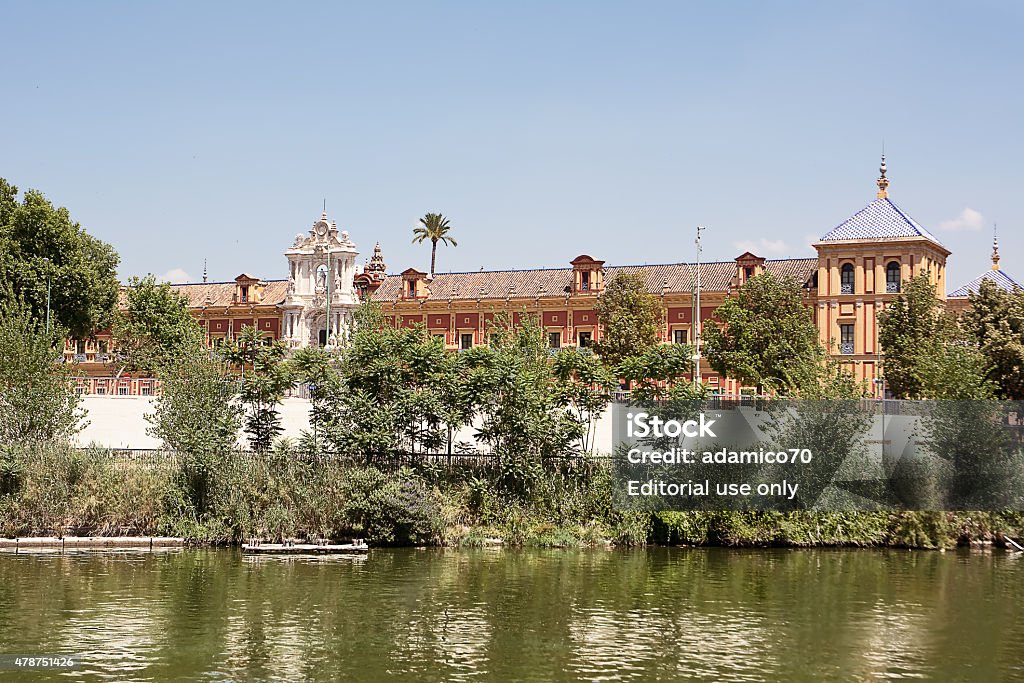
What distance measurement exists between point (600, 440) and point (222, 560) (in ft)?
51.0

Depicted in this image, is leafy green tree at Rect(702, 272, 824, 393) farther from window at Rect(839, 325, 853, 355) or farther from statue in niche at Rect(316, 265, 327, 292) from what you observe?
statue in niche at Rect(316, 265, 327, 292)

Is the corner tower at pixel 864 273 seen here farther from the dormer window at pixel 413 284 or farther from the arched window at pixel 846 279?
the dormer window at pixel 413 284

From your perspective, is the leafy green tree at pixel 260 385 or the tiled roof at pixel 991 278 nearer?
the leafy green tree at pixel 260 385

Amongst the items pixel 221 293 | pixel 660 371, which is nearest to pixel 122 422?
pixel 660 371

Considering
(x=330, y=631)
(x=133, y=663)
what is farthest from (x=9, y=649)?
(x=330, y=631)

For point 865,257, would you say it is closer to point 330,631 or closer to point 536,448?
point 536,448

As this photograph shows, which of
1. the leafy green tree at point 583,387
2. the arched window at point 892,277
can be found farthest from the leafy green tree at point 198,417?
the arched window at point 892,277

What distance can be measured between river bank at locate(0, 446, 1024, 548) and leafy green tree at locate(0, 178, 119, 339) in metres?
25.1

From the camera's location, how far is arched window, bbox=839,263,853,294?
70.6m

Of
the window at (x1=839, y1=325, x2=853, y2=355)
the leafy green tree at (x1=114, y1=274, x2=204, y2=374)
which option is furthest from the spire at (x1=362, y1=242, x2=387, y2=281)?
the window at (x1=839, y1=325, x2=853, y2=355)

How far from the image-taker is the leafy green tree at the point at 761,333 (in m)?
62.1

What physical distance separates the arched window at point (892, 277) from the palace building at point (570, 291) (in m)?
0.06

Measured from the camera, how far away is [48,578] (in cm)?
2912

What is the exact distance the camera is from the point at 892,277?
6975 centimetres
